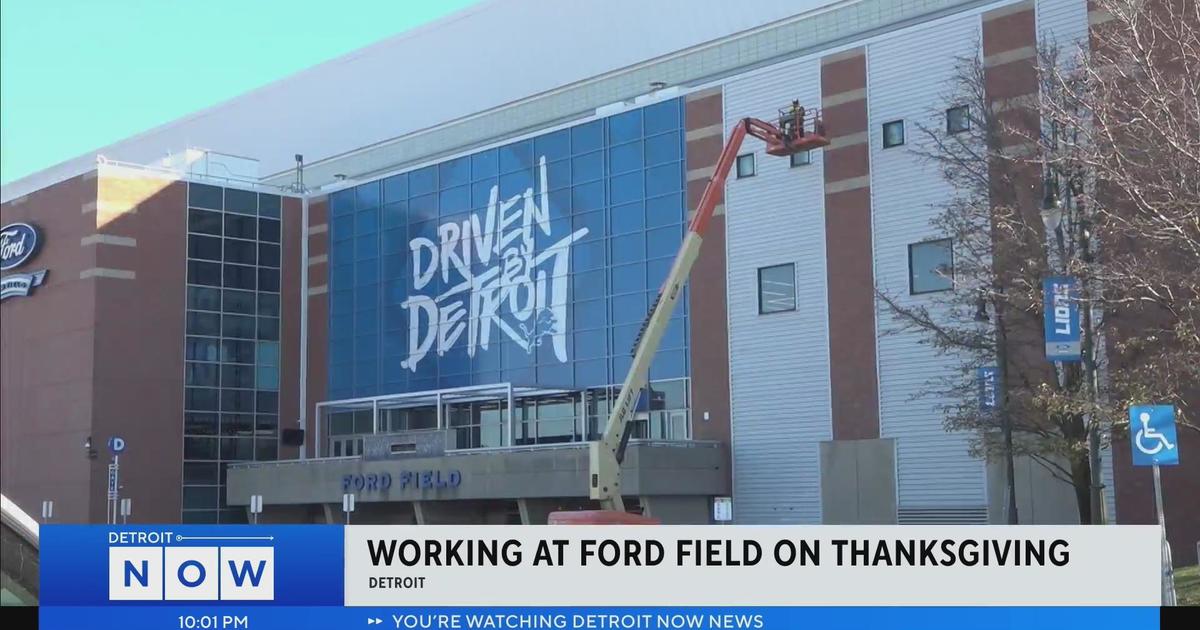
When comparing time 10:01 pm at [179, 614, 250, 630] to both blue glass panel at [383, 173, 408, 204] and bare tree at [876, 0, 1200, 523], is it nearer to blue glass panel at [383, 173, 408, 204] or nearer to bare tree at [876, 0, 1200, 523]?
bare tree at [876, 0, 1200, 523]

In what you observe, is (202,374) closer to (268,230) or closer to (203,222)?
(203,222)

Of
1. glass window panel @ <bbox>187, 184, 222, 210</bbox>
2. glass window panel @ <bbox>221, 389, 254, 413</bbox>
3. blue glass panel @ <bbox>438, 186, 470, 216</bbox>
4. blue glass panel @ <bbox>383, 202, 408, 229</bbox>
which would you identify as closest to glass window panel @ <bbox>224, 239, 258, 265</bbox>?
glass window panel @ <bbox>187, 184, 222, 210</bbox>

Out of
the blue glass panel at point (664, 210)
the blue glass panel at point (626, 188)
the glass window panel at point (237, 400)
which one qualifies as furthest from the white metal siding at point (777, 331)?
the glass window panel at point (237, 400)

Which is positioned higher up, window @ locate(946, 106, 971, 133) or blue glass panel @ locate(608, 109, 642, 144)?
blue glass panel @ locate(608, 109, 642, 144)

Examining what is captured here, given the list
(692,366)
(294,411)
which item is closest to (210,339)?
(294,411)

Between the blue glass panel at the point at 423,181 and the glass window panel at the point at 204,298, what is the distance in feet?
32.7

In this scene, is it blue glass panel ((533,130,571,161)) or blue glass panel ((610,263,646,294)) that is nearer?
blue glass panel ((610,263,646,294))

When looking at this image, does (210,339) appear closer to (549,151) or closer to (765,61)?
(549,151)

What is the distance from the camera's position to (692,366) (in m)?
48.0

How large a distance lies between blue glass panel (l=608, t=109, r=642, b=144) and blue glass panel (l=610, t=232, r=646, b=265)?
3.64m

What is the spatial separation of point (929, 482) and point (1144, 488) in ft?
22.1

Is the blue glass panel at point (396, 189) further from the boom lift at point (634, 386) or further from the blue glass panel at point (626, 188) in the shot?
the boom lift at point (634, 386)

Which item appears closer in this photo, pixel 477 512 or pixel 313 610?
pixel 313 610

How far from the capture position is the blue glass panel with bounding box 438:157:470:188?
56844 mm
